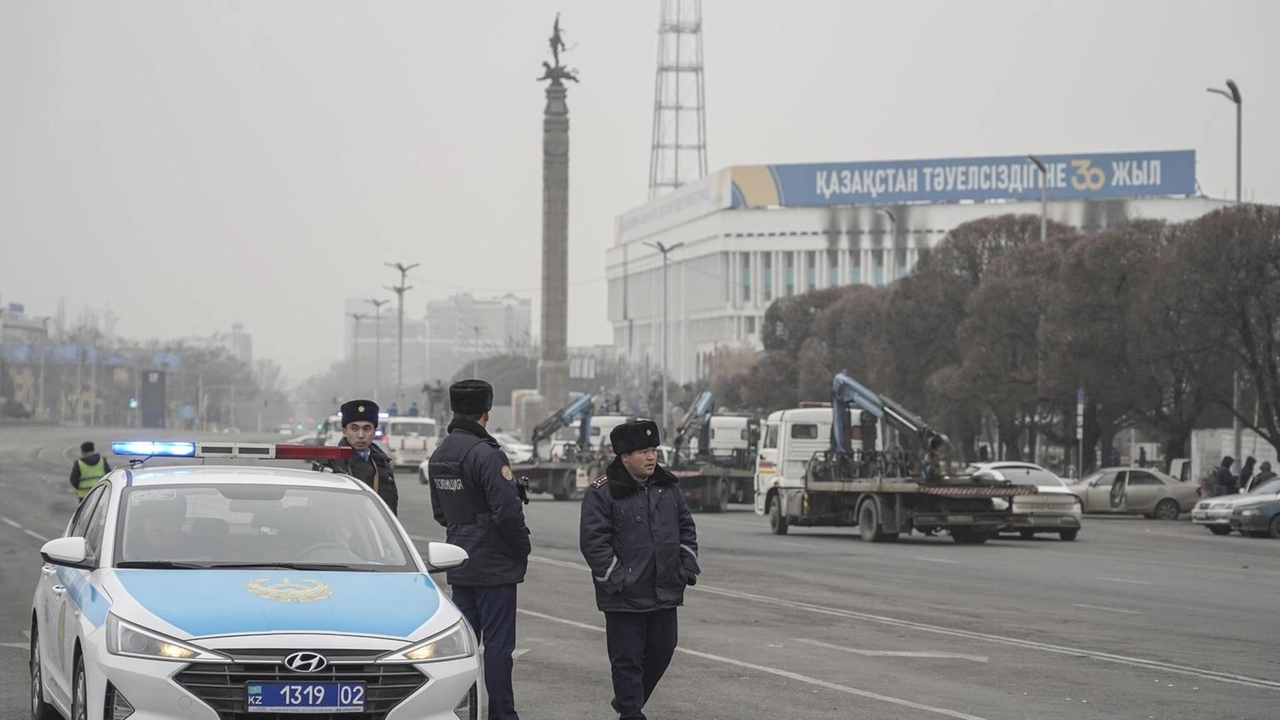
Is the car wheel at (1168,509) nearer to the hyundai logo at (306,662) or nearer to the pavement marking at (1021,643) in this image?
the pavement marking at (1021,643)

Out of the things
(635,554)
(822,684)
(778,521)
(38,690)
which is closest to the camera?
(635,554)

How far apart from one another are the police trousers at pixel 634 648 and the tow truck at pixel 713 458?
35609 millimetres

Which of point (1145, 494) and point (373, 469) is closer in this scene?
point (373, 469)

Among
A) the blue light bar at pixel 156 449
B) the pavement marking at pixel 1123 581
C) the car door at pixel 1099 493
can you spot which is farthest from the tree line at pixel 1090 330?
the blue light bar at pixel 156 449

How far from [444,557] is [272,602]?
111 cm

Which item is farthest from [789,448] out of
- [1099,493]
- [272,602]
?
[272,602]

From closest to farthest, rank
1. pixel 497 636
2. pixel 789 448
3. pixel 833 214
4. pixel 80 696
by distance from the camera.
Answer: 1. pixel 80 696
2. pixel 497 636
3. pixel 789 448
4. pixel 833 214

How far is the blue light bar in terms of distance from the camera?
10.1 meters

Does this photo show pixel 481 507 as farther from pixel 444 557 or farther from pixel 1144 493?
pixel 1144 493

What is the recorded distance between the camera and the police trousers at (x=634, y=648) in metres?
9.05

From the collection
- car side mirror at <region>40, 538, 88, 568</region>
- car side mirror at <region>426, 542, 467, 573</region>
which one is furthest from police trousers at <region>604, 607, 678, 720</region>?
car side mirror at <region>40, 538, 88, 568</region>

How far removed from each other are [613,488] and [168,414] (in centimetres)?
18002

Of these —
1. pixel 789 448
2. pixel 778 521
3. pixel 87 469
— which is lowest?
pixel 778 521

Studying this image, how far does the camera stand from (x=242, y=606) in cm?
798
